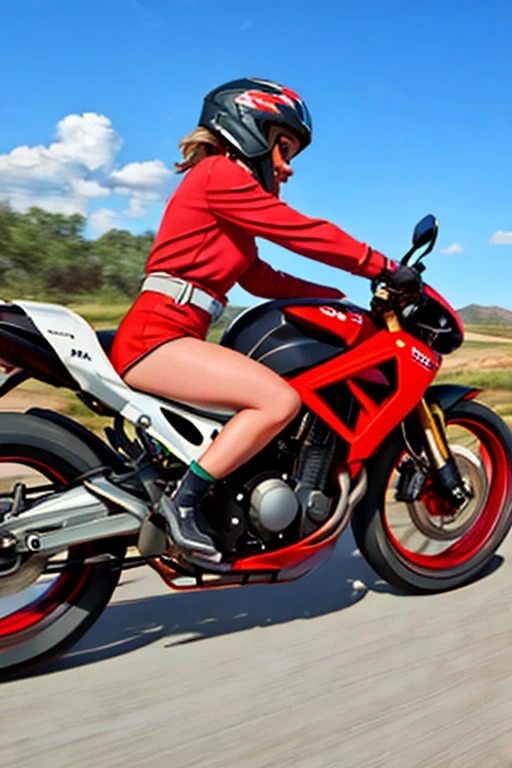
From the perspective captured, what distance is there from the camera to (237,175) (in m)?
2.82


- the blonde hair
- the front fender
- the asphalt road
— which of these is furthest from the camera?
the front fender

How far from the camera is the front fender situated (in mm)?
3484

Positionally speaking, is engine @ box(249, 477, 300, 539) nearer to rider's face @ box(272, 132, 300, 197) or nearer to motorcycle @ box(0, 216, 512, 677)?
motorcycle @ box(0, 216, 512, 677)

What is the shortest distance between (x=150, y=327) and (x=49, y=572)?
83 cm

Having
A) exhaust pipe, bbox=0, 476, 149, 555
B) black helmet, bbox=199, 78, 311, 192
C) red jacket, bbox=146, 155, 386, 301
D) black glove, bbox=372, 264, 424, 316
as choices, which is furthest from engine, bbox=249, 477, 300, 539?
black helmet, bbox=199, 78, 311, 192

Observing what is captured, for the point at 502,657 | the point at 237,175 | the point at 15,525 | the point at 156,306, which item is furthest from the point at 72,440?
the point at 502,657

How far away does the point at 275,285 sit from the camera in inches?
137

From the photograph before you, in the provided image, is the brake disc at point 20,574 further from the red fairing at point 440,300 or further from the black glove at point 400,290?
the red fairing at point 440,300

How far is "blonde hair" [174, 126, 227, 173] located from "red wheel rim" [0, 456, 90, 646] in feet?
3.71

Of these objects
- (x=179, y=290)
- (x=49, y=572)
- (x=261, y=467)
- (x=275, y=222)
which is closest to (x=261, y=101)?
(x=275, y=222)

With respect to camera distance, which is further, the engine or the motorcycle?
the engine

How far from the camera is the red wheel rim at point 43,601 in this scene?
2711mm

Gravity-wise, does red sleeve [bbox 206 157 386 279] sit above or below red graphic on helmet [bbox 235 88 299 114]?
below

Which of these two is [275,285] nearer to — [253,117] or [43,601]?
[253,117]
